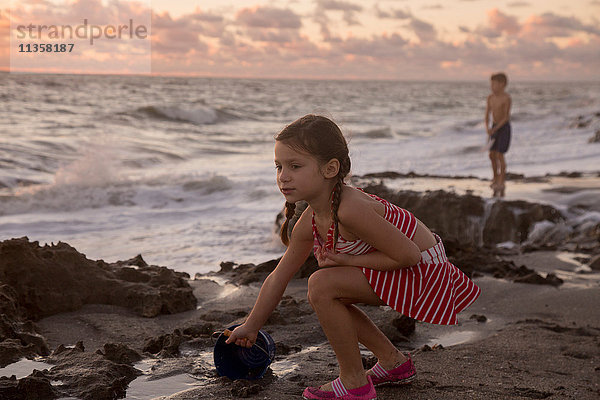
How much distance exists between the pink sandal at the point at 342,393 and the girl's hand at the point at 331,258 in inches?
18.8

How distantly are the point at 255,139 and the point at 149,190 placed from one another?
9.62 m

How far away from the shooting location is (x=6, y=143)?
14562mm

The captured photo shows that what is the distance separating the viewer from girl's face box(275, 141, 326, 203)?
2500 mm

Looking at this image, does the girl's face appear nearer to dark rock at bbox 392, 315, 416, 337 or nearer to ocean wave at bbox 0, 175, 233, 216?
dark rock at bbox 392, 315, 416, 337

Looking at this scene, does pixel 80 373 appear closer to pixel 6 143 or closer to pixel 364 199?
pixel 364 199

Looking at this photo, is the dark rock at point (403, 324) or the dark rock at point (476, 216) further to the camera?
the dark rock at point (476, 216)

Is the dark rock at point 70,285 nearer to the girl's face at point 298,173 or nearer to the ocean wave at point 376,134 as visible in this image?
the girl's face at point 298,173

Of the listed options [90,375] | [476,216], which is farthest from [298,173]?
[476,216]

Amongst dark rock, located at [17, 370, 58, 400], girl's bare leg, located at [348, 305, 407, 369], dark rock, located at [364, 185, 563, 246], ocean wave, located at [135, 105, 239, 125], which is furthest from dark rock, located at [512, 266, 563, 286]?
ocean wave, located at [135, 105, 239, 125]

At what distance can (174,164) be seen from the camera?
595 inches

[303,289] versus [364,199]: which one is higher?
[364,199]

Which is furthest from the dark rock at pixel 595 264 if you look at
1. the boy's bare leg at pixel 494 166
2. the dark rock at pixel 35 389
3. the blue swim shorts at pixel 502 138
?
the dark rock at pixel 35 389

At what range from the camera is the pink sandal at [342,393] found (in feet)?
8.56

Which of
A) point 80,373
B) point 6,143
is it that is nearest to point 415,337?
point 80,373
